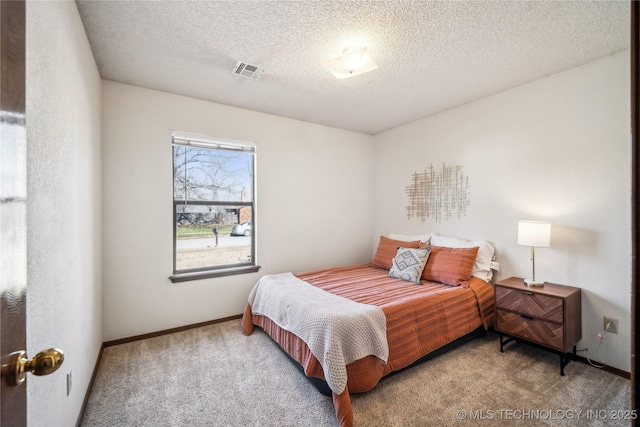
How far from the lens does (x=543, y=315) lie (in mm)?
2283

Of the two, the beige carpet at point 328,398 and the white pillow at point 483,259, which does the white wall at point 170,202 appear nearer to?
the beige carpet at point 328,398

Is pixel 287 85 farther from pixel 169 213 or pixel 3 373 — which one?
pixel 3 373

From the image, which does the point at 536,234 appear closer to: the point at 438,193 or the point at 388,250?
the point at 438,193

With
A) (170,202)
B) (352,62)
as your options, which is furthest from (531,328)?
(170,202)

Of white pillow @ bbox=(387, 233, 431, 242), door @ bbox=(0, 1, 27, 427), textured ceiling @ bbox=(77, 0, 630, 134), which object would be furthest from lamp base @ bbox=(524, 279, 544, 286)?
door @ bbox=(0, 1, 27, 427)

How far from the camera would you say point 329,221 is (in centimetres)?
413

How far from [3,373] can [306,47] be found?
7.71 ft

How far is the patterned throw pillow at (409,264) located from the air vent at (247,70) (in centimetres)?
244

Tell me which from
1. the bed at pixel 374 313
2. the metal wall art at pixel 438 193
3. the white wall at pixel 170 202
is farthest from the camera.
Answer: the metal wall art at pixel 438 193

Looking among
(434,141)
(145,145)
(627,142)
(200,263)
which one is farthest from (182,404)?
(627,142)

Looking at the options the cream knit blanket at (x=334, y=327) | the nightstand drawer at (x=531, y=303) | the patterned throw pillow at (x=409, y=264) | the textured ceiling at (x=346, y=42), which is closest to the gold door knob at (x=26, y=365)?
the cream knit blanket at (x=334, y=327)

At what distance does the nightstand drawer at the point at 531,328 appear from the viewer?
221cm

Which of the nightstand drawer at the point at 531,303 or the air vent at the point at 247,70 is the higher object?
the air vent at the point at 247,70

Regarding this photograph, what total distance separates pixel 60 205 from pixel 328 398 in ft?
6.63
